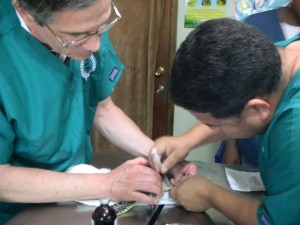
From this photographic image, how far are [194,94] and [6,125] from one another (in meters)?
0.47

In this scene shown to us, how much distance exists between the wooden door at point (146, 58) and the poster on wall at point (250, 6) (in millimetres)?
397

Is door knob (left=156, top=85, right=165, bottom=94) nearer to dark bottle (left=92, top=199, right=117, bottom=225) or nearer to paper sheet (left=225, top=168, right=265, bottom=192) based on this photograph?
paper sheet (left=225, top=168, right=265, bottom=192)

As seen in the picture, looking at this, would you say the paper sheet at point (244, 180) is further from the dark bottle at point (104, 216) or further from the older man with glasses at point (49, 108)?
the dark bottle at point (104, 216)

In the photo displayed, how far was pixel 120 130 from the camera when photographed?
146cm

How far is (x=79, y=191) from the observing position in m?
1.06

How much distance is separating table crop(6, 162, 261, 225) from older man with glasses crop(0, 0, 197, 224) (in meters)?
0.03

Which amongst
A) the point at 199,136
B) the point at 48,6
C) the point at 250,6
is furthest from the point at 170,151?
the point at 250,6

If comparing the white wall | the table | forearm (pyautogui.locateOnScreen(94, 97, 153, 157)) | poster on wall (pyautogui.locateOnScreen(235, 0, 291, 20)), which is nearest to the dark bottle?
the table

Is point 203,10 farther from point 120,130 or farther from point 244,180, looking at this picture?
point 244,180

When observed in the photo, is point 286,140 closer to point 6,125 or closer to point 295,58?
point 295,58

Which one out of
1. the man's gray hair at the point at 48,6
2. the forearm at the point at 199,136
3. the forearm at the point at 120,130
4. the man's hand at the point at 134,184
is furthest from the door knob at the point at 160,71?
the man's gray hair at the point at 48,6

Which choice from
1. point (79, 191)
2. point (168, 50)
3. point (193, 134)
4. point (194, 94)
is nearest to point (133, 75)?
point (168, 50)

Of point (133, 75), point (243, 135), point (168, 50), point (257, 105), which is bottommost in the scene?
point (133, 75)

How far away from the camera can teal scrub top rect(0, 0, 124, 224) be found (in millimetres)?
1015
